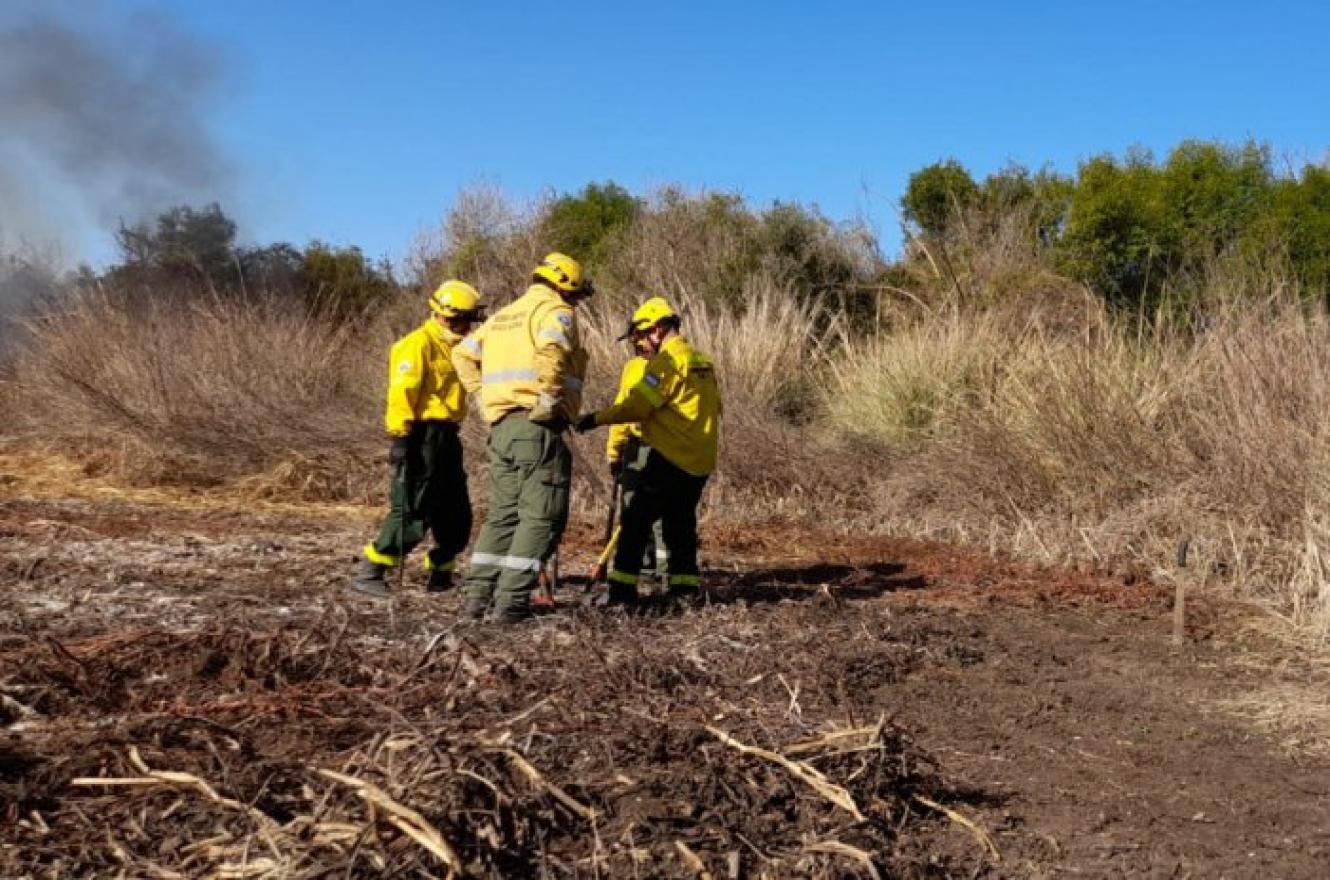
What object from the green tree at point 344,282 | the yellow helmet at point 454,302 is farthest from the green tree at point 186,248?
the yellow helmet at point 454,302

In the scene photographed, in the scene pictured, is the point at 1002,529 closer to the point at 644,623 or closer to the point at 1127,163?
the point at 644,623

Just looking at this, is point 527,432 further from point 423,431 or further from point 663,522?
point 663,522

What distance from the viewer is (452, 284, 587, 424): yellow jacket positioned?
6.75 metres

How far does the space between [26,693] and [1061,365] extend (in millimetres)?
7918

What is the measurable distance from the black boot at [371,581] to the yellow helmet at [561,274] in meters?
1.89

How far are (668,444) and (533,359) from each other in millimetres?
1162

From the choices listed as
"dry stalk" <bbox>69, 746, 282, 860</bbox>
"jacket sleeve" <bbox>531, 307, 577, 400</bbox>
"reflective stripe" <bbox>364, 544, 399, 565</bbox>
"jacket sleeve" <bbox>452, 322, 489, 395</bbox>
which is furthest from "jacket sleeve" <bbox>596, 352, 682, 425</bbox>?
"dry stalk" <bbox>69, 746, 282, 860</bbox>

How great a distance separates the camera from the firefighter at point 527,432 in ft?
22.0

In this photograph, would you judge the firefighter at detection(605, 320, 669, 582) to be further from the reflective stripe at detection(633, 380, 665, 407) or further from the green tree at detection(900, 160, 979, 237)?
the green tree at detection(900, 160, 979, 237)

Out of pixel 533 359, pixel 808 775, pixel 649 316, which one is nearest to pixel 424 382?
pixel 533 359

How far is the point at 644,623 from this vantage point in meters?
6.92

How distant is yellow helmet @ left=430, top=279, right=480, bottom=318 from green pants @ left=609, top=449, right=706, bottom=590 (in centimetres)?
133

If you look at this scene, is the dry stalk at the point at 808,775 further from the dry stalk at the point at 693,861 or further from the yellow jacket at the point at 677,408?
the yellow jacket at the point at 677,408

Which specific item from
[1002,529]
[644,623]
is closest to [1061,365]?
[1002,529]
